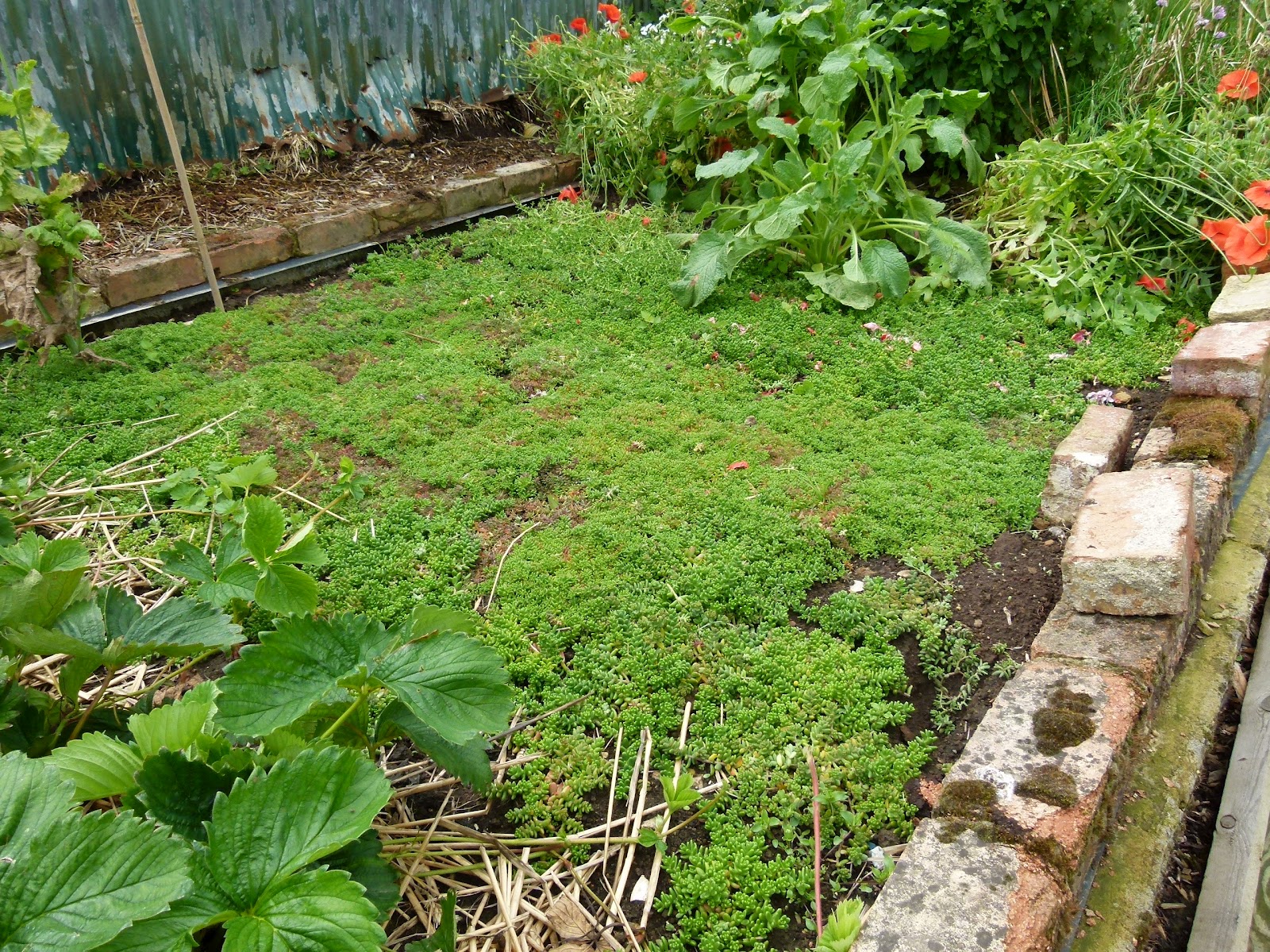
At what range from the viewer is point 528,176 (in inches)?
215

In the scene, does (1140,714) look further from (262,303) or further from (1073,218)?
(262,303)

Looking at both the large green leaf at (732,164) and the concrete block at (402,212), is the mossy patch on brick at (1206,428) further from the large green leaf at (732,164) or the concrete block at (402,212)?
the concrete block at (402,212)

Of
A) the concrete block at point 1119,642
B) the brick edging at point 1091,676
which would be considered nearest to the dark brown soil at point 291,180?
the brick edging at point 1091,676

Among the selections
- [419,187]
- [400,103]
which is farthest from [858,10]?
[400,103]

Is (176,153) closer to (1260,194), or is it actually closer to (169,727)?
(169,727)

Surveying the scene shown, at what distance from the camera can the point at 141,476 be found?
294cm

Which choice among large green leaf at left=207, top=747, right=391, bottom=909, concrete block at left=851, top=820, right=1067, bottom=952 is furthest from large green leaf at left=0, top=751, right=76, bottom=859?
concrete block at left=851, top=820, right=1067, bottom=952

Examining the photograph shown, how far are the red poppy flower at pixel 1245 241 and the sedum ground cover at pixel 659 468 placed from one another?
36 centimetres

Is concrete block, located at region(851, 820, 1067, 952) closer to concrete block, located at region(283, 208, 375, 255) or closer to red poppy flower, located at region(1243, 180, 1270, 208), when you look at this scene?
red poppy flower, located at region(1243, 180, 1270, 208)

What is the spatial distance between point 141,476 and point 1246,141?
463 centimetres

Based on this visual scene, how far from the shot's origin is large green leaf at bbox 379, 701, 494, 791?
1.59 m

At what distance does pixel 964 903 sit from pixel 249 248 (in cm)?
417

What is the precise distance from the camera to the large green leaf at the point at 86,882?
38.1 inches

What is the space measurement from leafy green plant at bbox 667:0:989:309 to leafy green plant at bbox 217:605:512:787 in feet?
9.28
